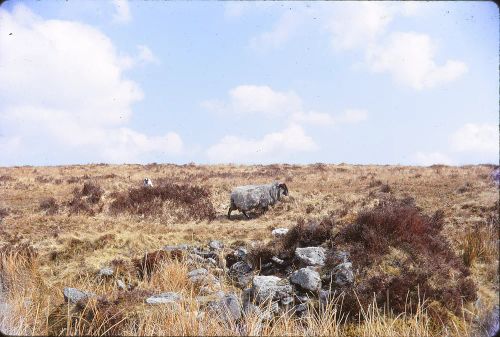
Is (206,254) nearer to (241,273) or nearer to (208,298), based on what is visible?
(241,273)

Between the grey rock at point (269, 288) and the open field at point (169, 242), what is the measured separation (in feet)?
2.16

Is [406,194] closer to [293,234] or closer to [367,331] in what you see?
[293,234]

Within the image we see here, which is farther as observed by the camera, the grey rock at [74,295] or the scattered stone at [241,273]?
the scattered stone at [241,273]

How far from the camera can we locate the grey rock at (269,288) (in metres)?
7.78

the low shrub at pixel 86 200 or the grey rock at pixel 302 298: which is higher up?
the low shrub at pixel 86 200

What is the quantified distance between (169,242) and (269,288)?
5109 millimetres

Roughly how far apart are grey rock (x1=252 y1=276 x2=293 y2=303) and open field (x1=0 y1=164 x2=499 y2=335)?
66cm

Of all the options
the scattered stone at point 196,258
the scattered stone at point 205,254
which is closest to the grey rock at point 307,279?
the scattered stone at point 196,258

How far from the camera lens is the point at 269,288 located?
26.4 ft

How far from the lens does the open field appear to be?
220 inches

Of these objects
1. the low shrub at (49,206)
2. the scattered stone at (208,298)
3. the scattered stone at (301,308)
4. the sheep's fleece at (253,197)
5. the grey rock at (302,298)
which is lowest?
the scattered stone at (301,308)

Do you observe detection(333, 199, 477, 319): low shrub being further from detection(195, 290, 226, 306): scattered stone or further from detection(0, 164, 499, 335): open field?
detection(195, 290, 226, 306): scattered stone

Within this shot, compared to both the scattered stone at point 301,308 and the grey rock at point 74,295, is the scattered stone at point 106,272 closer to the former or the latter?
the grey rock at point 74,295

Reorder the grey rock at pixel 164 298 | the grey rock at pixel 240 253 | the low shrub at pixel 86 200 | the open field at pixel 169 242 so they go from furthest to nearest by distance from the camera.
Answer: the low shrub at pixel 86 200
the grey rock at pixel 240 253
the grey rock at pixel 164 298
the open field at pixel 169 242
